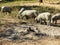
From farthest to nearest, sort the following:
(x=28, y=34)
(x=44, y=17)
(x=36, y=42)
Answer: (x=44, y=17)
(x=28, y=34)
(x=36, y=42)

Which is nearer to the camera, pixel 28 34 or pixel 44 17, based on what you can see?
pixel 28 34

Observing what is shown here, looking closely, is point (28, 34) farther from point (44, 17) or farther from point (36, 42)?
point (44, 17)

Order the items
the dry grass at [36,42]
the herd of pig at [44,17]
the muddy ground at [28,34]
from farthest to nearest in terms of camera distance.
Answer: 1. the herd of pig at [44,17]
2. the muddy ground at [28,34]
3. the dry grass at [36,42]

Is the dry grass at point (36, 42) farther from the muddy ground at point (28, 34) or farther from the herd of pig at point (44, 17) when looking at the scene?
the herd of pig at point (44, 17)

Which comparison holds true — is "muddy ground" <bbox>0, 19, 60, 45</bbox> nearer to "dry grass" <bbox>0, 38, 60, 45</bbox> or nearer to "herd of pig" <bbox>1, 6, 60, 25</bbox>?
"dry grass" <bbox>0, 38, 60, 45</bbox>

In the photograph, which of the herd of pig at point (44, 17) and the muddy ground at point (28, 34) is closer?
the muddy ground at point (28, 34)

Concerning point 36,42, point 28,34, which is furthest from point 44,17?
point 36,42

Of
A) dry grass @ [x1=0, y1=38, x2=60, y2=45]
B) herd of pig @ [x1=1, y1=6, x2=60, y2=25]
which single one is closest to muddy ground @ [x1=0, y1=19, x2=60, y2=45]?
dry grass @ [x1=0, y1=38, x2=60, y2=45]

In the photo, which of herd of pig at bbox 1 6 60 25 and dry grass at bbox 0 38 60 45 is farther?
herd of pig at bbox 1 6 60 25

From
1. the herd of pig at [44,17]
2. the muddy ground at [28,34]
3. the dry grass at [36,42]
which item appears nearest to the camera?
the dry grass at [36,42]

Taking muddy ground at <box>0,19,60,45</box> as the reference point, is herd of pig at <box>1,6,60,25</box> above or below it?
above

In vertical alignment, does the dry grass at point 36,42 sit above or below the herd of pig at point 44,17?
below

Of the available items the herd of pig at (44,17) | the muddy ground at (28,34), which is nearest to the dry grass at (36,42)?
the muddy ground at (28,34)

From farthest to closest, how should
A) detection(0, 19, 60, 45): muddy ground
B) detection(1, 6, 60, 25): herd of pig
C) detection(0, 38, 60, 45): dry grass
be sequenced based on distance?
detection(1, 6, 60, 25): herd of pig → detection(0, 19, 60, 45): muddy ground → detection(0, 38, 60, 45): dry grass
